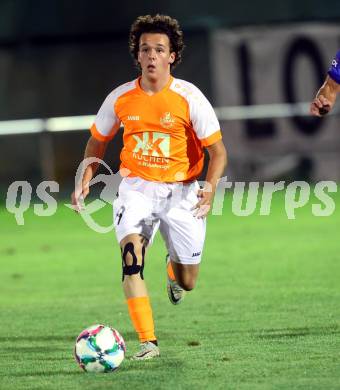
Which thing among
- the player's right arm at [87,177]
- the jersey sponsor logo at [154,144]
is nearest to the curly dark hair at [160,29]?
the jersey sponsor logo at [154,144]

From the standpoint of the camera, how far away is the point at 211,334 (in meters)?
8.74

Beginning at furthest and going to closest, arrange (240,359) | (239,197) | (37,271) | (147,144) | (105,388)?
(239,197) < (37,271) < (147,144) < (240,359) < (105,388)

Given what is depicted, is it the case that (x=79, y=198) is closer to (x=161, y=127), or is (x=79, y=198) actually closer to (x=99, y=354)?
(x=161, y=127)

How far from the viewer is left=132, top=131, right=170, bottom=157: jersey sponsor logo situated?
27.6 ft

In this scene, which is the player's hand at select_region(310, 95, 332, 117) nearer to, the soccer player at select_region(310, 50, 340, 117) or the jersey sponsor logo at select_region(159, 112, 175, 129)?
the soccer player at select_region(310, 50, 340, 117)

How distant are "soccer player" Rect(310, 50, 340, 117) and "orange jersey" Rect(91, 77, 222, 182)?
0.72 metres

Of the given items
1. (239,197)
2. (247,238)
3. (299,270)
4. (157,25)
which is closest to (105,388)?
(157,25)

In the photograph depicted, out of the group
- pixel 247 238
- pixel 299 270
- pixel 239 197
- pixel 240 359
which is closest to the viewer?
pixel 240 359

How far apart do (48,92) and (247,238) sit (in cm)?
634

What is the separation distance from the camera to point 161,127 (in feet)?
27.4

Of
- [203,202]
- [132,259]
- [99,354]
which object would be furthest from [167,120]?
[99,354]

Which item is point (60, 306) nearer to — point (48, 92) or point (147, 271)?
point (147, 271)

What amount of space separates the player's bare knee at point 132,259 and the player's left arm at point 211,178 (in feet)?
1.68

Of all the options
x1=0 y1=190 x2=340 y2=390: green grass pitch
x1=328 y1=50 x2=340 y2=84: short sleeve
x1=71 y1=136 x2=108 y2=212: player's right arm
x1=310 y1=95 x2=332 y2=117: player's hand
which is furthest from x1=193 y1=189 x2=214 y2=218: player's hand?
x1=328 y1=50 x2=340 y2=84: short sleeve
